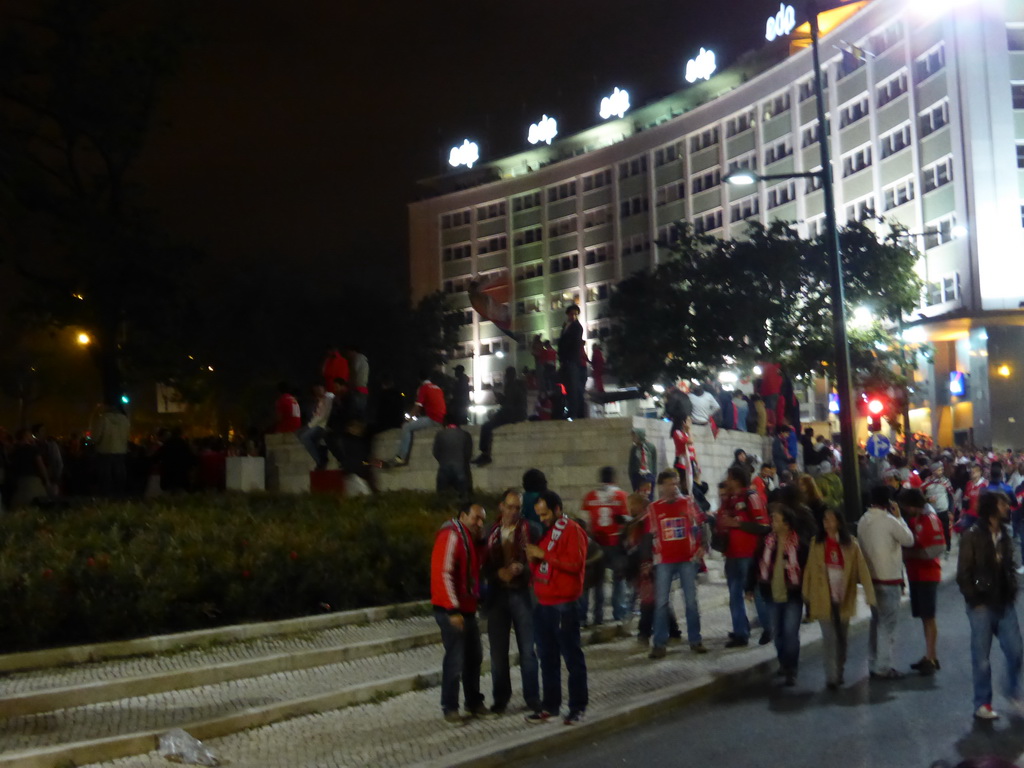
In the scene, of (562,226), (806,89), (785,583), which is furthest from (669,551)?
(562,226)

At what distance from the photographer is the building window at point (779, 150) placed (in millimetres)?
75894

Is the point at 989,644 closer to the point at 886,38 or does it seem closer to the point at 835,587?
the point at 835,587

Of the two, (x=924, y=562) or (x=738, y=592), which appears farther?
(x=738, y=592)

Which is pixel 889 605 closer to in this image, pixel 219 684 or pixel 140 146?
pixel 219 684

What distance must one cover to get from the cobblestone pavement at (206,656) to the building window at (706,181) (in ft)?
253

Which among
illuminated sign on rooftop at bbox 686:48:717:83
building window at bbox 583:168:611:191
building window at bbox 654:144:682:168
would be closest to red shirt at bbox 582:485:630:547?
illuminated sign on rooftop at bbox 686:48:717:83

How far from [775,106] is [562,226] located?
90.0 ft

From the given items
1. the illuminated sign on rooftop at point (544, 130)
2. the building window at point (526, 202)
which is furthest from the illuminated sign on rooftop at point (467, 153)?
the building window at point (526, 202)

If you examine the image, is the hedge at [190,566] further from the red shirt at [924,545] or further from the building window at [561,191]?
the building window at [561,191]

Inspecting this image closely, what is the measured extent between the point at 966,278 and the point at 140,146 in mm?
39687

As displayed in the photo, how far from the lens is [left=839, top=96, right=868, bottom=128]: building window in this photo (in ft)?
218

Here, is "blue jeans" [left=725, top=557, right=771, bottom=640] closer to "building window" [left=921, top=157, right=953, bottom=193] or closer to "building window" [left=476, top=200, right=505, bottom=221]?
"building window" [left=921, top=157, right=953, bottom=193]

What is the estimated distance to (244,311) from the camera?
48156 mm

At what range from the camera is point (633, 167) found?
94.5 metres
